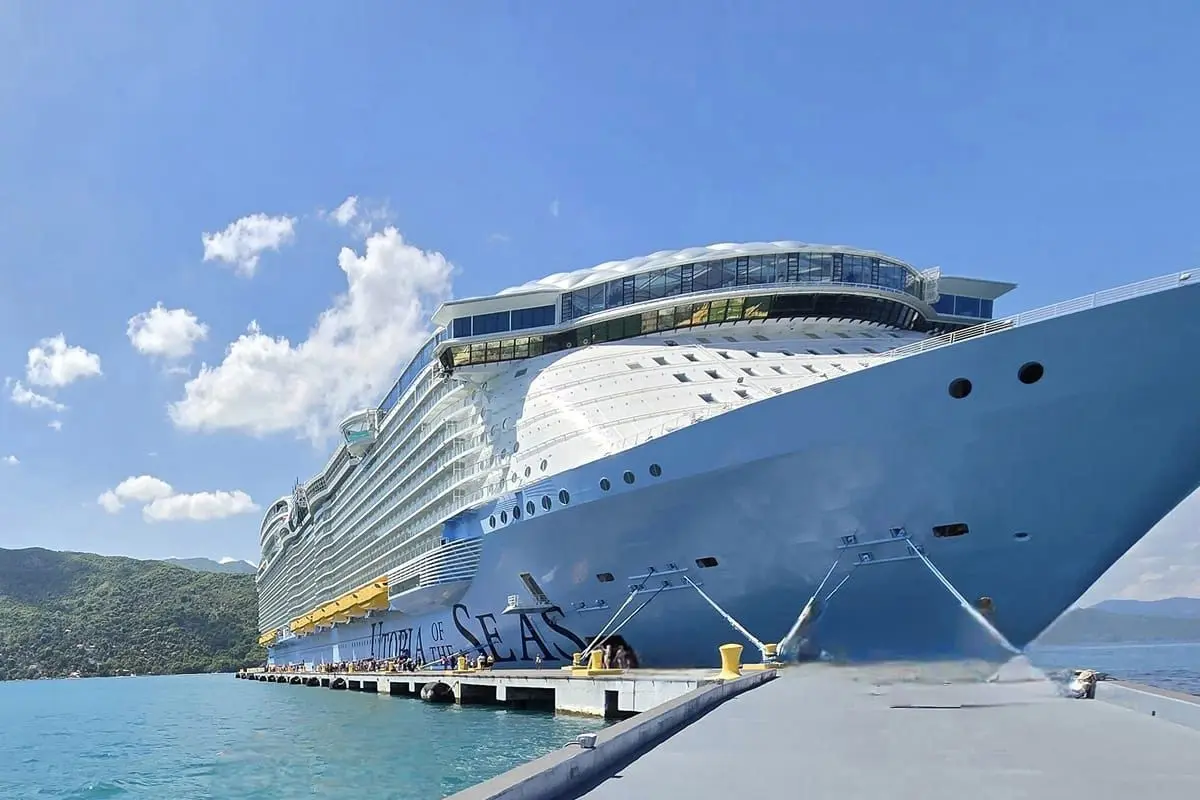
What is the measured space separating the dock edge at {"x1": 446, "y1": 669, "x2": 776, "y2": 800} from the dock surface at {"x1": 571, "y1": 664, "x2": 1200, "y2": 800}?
170 mm

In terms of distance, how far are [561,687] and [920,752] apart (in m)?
14.4

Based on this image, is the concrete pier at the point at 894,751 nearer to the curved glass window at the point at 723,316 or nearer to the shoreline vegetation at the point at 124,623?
the curved glass window at the point at 723,316

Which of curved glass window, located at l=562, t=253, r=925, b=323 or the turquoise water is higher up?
curved glass window, located at l=562, t=253, r=925, b=323

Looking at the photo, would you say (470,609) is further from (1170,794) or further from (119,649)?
(119,649)

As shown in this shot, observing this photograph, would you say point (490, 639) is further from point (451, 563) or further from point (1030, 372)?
point (1030, 372)

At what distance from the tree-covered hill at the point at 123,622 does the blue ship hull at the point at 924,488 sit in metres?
135

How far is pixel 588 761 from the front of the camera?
647cm

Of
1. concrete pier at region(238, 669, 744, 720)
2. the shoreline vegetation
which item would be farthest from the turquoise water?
the shoreline vegetation

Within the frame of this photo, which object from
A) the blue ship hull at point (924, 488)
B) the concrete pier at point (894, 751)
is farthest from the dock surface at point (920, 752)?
the blue ship hull at point (924, 488)

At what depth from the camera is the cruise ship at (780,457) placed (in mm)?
14109

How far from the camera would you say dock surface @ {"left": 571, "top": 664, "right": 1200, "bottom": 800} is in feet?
18.9

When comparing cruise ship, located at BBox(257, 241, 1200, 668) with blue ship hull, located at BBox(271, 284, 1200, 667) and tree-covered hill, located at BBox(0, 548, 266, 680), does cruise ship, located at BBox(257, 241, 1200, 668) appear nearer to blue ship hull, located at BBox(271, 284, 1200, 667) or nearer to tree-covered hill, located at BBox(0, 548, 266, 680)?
blue ship hull, located at BBox(271, 284, 1200, 667)

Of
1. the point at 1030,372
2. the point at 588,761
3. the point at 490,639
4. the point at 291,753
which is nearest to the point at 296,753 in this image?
the point at 291,753

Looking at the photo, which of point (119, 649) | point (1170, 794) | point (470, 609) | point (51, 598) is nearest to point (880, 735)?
point (1170, 794)
